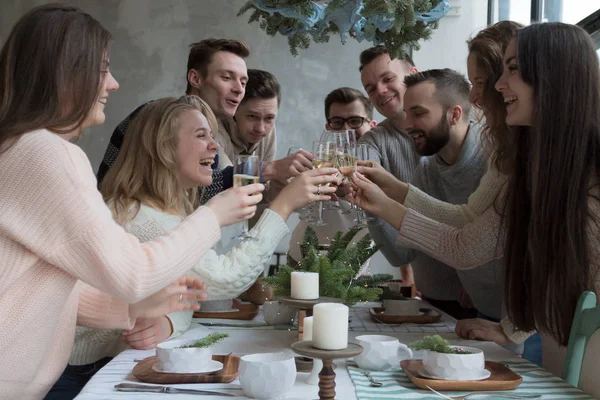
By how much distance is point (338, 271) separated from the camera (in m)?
1.95

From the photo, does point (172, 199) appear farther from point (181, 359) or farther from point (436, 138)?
point (436, 138)

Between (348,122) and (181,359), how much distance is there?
3052 millimetres

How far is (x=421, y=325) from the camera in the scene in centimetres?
223

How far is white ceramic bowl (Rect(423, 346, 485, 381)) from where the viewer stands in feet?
4.73

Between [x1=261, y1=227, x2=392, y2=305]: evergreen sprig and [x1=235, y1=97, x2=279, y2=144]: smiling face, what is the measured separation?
1.73 meters

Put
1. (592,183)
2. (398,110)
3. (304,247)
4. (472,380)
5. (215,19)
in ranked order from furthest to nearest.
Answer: (215,19), (398,110), (304,247), (592,183), (472,380)

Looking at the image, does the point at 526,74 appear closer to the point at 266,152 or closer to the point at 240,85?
the point at 240,85

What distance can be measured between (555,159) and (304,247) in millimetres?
799

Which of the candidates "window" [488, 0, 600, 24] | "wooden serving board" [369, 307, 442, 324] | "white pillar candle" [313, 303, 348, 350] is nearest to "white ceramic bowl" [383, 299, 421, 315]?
"wooden serving board" [369, 307, 442, 324]

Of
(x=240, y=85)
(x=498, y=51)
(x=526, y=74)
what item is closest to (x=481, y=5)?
(x=240, y=85)

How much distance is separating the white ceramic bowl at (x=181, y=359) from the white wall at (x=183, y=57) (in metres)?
5.21

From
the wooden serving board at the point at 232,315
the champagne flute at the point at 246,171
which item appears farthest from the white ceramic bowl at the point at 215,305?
the champagne flute at the point at 246,171

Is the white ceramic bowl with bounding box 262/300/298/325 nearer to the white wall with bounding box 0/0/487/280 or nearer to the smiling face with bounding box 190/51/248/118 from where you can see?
the smiling face with bounding box 190/51/248/118

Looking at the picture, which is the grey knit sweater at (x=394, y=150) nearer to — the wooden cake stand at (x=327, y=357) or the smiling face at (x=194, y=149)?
the smiling face at (x=194, y=149)
